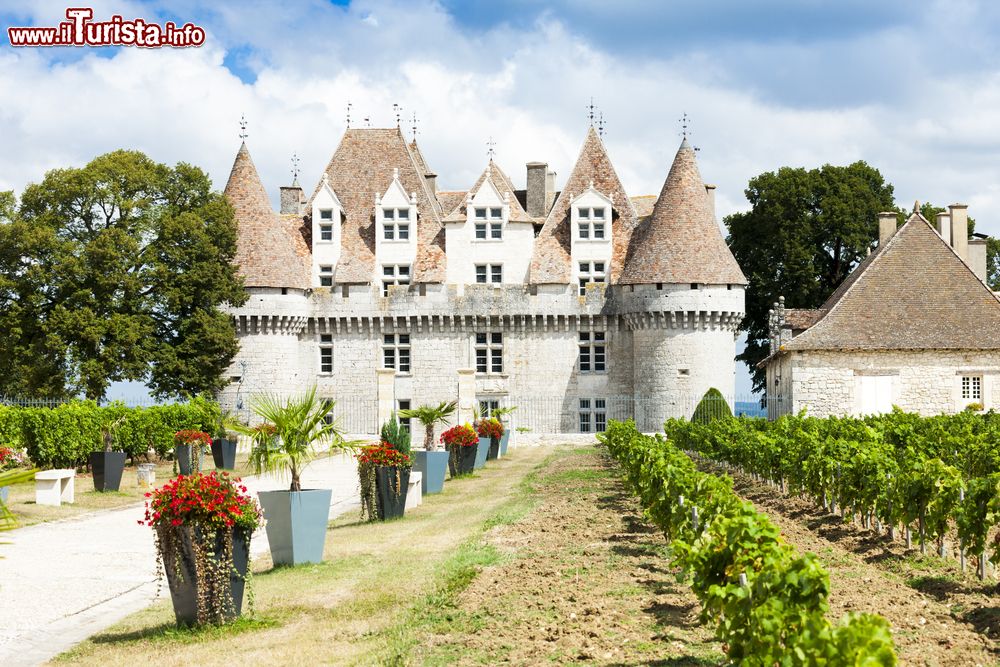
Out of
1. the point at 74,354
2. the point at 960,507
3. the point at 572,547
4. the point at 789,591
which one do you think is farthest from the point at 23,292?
the point at 789,591

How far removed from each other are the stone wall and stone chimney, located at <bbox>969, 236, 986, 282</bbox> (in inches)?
410

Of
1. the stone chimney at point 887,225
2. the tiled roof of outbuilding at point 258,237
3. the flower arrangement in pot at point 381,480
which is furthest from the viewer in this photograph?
the tiled roof of outbuilding at point 258,237

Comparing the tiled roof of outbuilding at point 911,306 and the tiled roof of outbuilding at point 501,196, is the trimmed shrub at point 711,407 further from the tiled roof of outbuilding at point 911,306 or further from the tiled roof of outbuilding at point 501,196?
the tiled roof of outbuilding at point 501,196

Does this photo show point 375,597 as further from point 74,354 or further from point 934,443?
point 74,354

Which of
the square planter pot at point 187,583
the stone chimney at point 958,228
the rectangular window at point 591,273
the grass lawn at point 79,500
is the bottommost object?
the grass lawn at point 79,500

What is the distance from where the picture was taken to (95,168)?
38906 millimetres

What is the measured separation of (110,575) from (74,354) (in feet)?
86.8

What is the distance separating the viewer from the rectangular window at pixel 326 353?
164 feet

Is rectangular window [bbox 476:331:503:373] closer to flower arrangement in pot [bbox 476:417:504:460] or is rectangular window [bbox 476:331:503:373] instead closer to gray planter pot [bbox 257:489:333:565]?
flower arrangement in pot [bbox 476:417:504:460]

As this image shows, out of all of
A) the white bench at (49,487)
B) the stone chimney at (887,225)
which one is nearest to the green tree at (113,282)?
the white bench at (49,487)

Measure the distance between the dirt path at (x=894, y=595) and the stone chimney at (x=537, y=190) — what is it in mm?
34550

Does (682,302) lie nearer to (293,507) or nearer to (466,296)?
(466,296)

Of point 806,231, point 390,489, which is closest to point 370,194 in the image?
point 806,231

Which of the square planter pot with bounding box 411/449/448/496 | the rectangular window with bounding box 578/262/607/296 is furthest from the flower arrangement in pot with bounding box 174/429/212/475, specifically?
the rectangular window with bounding box 578/262/607/296
